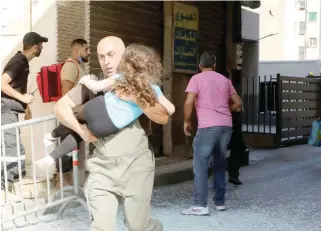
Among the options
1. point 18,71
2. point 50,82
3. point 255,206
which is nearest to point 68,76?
point 50,82

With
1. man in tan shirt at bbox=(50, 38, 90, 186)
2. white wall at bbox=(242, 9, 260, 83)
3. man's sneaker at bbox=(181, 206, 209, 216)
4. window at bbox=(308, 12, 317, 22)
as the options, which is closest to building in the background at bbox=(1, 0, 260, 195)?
man in tan shirt at bbox=(50, 38, 90, 186)

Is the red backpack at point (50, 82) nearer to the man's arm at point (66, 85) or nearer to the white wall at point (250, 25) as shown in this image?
the man's arm at point (66, 85)

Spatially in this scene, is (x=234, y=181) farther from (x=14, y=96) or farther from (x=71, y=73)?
(x=14, y=96)

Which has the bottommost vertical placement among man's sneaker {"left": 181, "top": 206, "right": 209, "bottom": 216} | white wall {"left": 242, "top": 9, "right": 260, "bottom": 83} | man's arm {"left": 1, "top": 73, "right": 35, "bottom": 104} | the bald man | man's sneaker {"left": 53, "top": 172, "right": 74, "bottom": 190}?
man's sneaker {"left": 181, "top": 206, "right": 209, "bottom": 216}

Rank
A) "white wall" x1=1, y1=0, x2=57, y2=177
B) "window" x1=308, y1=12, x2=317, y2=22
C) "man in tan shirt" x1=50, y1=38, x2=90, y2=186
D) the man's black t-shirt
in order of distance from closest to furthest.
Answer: the man's black t-shirt < "man in tan shirt" x1=50, y1=38, x2=90, y2=186 < "white wall" x1=1, y1=0, x2=57, y2=177 < "window" x1=308, y1=12, x2=317, y2=22

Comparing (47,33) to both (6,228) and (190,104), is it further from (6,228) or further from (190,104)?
(6,228)

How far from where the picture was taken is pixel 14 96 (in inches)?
227

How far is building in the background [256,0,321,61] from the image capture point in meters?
60.9

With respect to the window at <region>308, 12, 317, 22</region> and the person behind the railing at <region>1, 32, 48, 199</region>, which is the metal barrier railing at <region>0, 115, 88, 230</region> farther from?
the window at <region>308, 12, 317, 22</region>

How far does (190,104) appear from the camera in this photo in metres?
5.93

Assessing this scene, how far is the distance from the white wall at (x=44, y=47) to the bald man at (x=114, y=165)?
356 centimetres

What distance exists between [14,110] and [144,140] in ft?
9.30

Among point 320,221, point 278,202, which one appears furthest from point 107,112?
point 278,202

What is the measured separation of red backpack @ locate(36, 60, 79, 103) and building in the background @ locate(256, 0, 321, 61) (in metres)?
55.2
